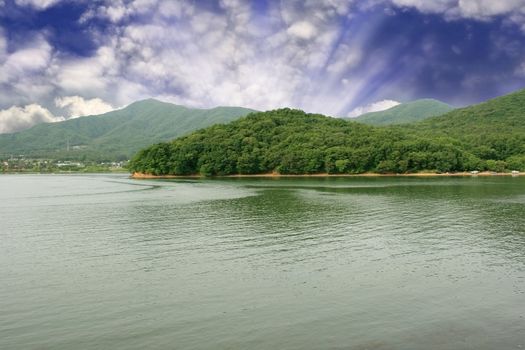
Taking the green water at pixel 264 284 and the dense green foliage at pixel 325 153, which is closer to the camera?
the green water at pixel 264 284

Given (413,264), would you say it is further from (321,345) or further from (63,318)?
(63,318)

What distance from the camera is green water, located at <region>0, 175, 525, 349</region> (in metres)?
11.3

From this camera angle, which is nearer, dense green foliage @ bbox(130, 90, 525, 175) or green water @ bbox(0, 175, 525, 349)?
green water @ bbox(0, 175, 525, 349)

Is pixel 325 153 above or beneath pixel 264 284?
above

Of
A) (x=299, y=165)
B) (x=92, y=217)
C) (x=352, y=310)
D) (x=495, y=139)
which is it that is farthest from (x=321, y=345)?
(x=495, y=139)

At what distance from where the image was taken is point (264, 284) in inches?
625

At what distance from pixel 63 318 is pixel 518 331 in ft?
41.5

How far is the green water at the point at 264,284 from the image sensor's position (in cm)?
1129

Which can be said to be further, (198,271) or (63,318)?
(198,271)

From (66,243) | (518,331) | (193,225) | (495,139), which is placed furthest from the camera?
(495,139)

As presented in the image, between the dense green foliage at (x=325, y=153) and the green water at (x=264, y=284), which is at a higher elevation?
the dense green foliage at (x=325, y=153)

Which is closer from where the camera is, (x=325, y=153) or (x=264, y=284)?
(x=264, y=284)

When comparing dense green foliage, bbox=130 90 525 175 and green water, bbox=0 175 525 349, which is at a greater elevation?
dense green foliage, bbox=130 90 525 175

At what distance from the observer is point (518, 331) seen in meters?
11.5
